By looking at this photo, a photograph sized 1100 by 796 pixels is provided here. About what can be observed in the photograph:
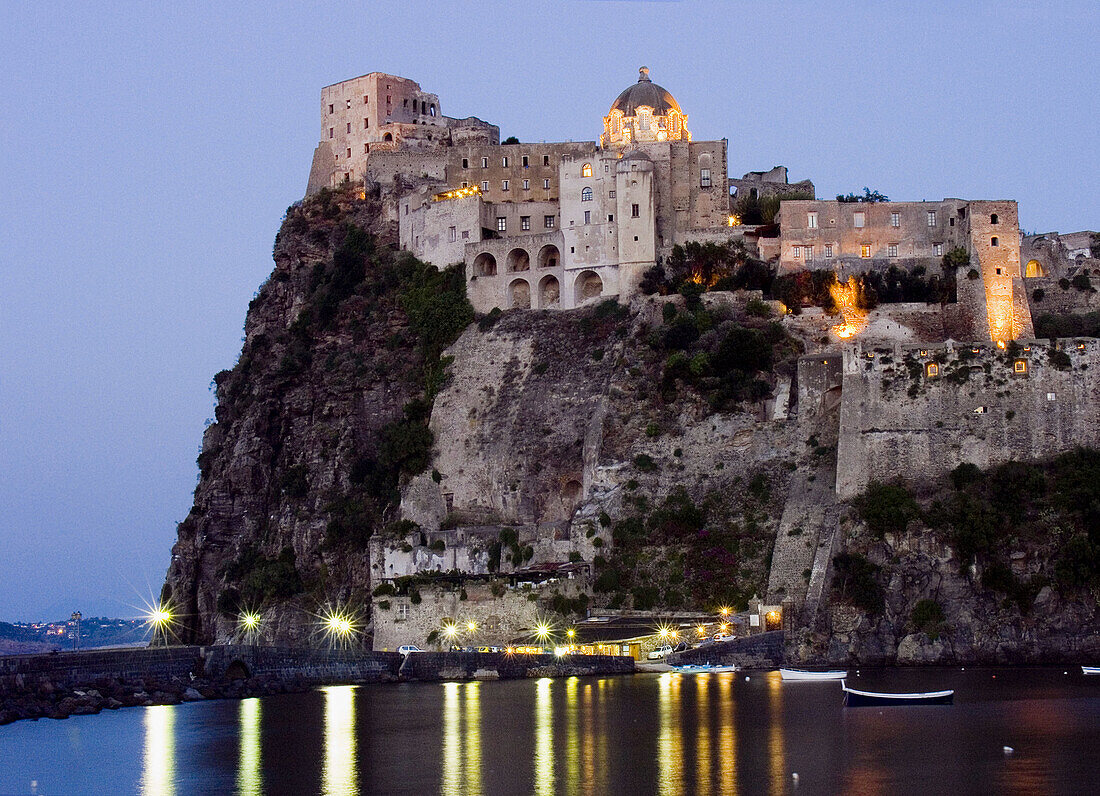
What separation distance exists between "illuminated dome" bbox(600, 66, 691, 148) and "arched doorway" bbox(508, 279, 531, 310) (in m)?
7.77

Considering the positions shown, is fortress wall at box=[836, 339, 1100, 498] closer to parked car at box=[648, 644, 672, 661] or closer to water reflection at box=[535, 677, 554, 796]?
parked car at box=[648, 644, 672, 661]

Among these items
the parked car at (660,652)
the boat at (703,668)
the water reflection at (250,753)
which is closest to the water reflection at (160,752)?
the water reflection at (250,753)

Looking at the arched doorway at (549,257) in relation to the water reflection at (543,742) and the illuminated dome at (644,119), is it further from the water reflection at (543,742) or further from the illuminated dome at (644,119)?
the water reflection at (543,742)

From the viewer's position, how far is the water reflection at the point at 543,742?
35.2m

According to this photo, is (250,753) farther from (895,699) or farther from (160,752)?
(895,699)

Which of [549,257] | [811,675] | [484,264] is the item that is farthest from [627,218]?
[811,675]

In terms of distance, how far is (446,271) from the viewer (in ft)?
255

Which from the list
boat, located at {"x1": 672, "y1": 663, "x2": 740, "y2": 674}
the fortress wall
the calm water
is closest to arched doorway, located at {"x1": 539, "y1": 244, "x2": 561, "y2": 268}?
the fortress wall

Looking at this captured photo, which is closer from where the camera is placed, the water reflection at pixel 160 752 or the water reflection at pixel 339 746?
the water reflection at pixel 339 746

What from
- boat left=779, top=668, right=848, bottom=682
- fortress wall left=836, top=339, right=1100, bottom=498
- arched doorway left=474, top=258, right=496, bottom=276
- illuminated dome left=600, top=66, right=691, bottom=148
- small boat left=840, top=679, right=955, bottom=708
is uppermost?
illuminated dome left=600, top=66, right=691, bottom=148

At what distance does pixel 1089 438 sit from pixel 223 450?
4155cm

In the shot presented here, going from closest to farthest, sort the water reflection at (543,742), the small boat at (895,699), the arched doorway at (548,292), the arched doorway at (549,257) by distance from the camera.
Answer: the water reflection at (543,742), the small boat at (895,699), the arched doorway at (548,292), the arched doorway at (549,257)

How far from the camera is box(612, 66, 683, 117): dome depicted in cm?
7969

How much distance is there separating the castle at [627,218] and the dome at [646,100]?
8 centimetres
